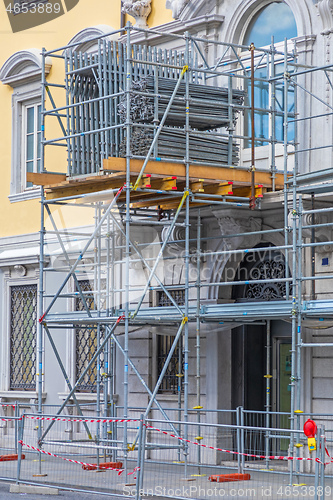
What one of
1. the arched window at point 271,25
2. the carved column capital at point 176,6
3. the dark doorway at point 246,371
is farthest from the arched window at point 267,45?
the dark doorway at point 246,371

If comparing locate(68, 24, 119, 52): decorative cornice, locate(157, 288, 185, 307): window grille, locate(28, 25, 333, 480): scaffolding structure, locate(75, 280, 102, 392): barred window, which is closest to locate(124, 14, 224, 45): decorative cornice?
locate(28, 25, 333, 480): scaffolding structure

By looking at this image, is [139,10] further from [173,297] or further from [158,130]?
[173,297]

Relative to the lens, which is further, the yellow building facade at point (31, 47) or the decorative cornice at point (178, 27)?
the yellow building facade at point (31, 47)

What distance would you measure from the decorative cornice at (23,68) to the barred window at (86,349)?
15.0ft

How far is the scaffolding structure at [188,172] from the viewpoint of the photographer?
15.1 m

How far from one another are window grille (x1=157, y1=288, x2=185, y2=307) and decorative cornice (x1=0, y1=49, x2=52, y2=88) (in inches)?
220

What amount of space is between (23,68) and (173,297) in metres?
6.47

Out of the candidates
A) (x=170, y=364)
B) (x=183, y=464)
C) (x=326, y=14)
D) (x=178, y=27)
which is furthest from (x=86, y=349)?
(x=326, y=14)

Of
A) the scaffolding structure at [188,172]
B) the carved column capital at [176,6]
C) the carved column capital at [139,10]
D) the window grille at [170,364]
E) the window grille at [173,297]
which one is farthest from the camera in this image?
the carved column capital at [139,10]

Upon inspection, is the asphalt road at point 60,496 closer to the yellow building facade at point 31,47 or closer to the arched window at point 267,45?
the arched window at point 267,45

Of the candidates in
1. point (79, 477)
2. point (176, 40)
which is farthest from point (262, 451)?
point (176, 40)

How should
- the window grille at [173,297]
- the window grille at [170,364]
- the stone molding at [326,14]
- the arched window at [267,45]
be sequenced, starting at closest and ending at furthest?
the stone molding at [326,14] → the arched window at [267,45] → the window grille at [170,364] → the window grille at [173,297]

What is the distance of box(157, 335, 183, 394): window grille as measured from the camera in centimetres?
1836

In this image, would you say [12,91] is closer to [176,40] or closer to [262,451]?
[176,40]
